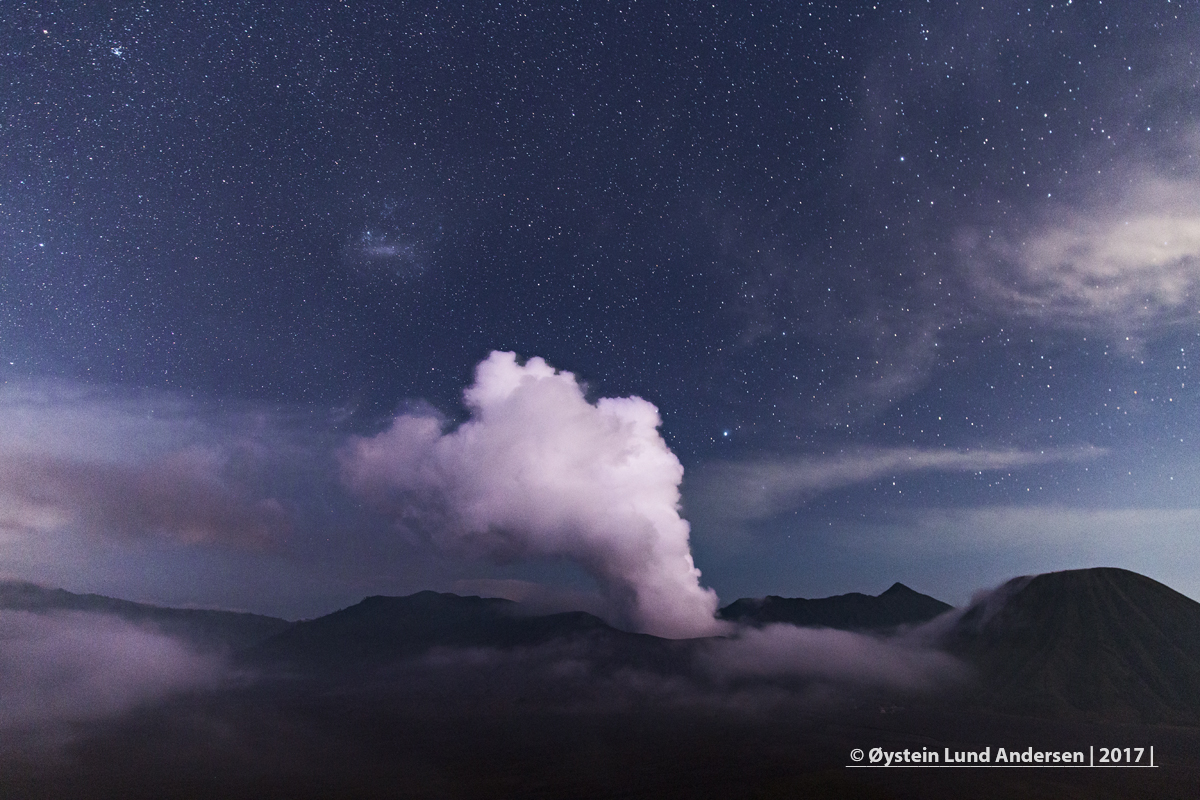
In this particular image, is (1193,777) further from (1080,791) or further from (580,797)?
(580,797)

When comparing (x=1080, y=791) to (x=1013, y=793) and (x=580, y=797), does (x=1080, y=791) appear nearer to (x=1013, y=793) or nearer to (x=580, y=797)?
(x=1013, y=793)

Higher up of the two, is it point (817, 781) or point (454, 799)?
point (817, 781)

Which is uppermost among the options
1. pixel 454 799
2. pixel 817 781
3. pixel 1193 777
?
pixel 1193 777

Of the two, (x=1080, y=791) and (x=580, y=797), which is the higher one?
(x=1080, y=791)

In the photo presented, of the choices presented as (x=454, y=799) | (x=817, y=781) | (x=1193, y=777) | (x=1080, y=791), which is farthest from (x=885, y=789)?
(x=454, y=799)

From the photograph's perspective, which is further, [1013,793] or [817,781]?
[817,781]

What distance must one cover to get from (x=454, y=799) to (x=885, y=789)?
136449mm

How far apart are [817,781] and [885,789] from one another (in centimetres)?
2006

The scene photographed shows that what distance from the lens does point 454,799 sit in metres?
197

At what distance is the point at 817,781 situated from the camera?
196m

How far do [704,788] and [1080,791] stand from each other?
359ft

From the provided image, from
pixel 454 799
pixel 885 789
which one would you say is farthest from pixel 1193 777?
pixel 454 799

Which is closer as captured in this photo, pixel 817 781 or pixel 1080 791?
pixel 1080 791

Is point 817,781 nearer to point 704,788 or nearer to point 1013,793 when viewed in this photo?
point 704,788
